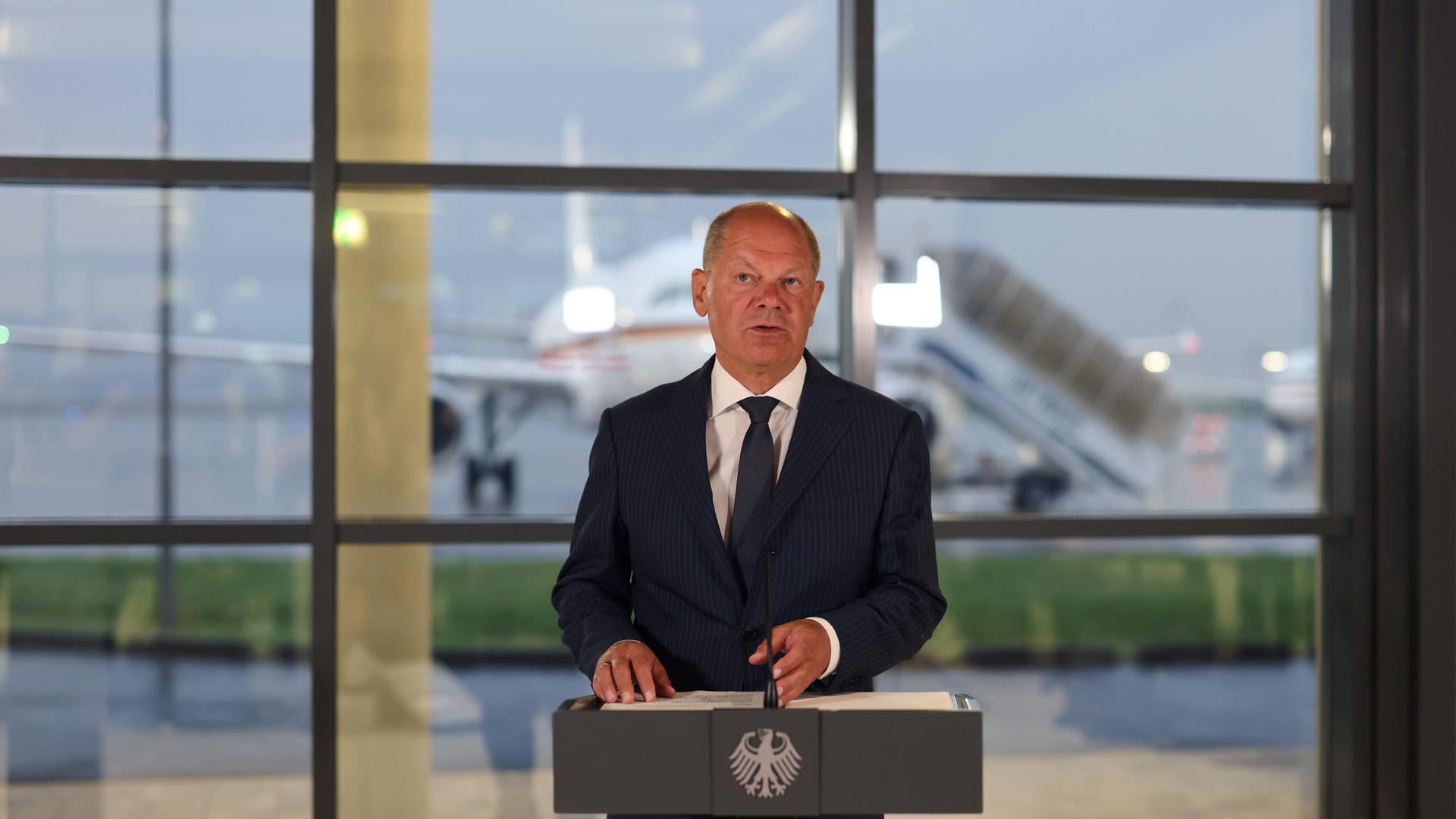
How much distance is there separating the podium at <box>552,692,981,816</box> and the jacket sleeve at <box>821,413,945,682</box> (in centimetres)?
37

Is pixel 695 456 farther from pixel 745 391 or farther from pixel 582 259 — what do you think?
A: pixel 582 259

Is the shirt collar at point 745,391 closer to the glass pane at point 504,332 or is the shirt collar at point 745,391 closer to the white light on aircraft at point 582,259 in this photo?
the glass pane at point 504,332

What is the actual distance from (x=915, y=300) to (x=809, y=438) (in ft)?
5.49

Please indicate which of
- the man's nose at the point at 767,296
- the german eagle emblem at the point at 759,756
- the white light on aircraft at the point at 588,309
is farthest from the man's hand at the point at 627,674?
the white light on aircraft at the point at 588,309

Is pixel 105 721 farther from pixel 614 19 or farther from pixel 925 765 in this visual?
pixel 925 765

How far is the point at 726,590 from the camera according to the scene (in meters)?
1.81

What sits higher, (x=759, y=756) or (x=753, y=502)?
(x=753, y=502)

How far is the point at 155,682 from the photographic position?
3250 mm

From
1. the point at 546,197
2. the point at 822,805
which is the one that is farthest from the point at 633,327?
the point at 822,805

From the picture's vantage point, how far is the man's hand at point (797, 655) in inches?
60.9

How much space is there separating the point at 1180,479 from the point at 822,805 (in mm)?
2540

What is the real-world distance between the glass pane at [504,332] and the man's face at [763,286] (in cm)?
145

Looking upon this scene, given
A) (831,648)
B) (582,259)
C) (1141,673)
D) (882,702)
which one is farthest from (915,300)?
(882,702)

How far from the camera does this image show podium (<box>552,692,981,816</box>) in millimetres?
1301
